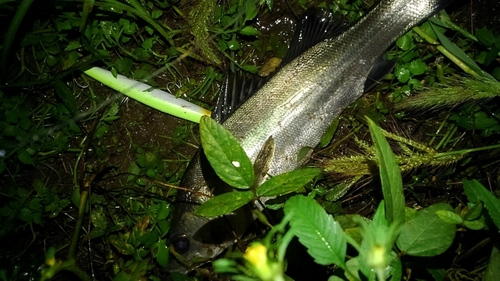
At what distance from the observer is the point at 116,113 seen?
9.66 feet

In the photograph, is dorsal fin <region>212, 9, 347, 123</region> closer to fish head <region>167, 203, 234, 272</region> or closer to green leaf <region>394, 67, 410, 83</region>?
green leaf <region>394, 67, 410, 83</region>

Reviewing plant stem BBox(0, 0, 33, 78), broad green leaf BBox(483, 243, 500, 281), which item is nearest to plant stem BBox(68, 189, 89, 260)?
plant stem BBox(0, 0, 33, 78)

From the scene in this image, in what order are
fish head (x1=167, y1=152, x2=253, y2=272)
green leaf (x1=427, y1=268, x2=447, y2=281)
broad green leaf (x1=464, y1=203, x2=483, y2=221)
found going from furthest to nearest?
fish head (x1=167, y1=152, x2=253, y2=272), green leaf (x1=427, y1=268, x2=447, y2=281), broad green leaf (x1=464, y1=203, x2=483, y2=221)

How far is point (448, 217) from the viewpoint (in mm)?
1616

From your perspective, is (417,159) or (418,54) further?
(418,54)

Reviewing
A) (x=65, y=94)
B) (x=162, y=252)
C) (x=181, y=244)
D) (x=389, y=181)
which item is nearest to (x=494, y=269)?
(x=389, y=181)

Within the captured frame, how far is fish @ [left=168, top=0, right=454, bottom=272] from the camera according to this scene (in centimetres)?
260

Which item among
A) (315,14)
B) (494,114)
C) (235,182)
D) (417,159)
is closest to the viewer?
(235,182)

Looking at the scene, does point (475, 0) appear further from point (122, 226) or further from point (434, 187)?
point (122, 226)

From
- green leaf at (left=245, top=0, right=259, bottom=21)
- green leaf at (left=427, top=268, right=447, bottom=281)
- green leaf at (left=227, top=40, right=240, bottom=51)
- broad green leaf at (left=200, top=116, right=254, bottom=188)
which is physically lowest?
green leaf at (left=427, top=268, right=447, bottom=281)

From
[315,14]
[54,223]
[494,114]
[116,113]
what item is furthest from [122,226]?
[494,114]

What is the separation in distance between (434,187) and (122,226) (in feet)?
6.56

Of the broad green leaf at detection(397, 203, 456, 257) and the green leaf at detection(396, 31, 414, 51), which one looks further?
the green leaf at detection(396, 31, 414, 51)

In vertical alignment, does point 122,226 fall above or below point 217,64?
below
